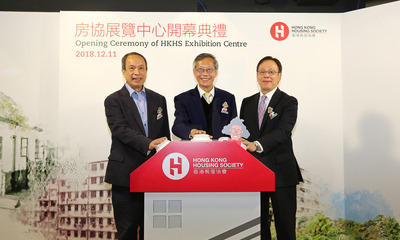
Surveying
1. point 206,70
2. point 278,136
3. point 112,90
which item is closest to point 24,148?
point 112,90

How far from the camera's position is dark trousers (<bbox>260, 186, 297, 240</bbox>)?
3.48m

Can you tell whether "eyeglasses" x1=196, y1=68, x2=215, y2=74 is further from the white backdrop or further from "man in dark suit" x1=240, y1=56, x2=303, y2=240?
"man in dark suit" x1=240, y1=56, x2=303, y2=240

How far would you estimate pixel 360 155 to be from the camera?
364 centimetres

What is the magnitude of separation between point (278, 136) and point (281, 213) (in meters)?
0.80

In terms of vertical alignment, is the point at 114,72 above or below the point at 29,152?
above

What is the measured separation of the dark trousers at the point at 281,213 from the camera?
3.48m

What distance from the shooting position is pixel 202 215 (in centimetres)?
234

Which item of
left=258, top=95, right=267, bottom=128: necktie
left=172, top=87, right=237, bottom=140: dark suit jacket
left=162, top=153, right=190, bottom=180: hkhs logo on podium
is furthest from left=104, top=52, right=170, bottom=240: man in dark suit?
left=258, top=95, right=267, bottom=128: necktie

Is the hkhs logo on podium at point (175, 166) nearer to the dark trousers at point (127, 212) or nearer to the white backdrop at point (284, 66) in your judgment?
the dark trousers at point (127, 212)

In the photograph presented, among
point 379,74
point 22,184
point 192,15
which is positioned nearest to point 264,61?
point 192,15

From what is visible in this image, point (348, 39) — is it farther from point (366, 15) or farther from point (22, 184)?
point (22, 184)

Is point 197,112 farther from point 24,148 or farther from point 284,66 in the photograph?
point 24,148

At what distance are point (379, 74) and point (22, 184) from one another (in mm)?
4089

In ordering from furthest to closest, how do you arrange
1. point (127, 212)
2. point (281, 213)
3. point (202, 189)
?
1. point (281, 213)
2. point (127, 212)
3. point (202, 189)
